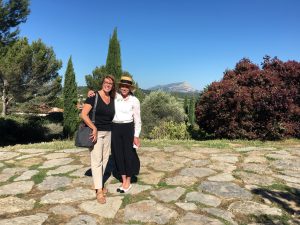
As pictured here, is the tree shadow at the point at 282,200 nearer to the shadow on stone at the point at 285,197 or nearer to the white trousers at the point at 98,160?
the shadow on stone at the point at 285,197

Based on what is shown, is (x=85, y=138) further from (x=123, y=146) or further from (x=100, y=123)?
(x=123, y=146)

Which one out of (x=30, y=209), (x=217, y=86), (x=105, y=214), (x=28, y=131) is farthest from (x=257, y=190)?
(x=28, y=131)

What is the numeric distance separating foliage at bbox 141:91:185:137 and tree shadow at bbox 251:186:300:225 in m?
14.0

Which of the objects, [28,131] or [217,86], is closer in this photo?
[217,86]

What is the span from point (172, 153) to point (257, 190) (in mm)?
2616

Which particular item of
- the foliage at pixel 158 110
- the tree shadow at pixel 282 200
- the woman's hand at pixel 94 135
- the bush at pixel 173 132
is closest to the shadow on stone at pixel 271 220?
the tree shadow at pixel 282 200

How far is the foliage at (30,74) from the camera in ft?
73.3

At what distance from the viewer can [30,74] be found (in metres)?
24.0

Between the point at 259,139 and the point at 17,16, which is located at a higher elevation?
the point at 17,16

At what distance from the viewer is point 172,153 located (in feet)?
23.4

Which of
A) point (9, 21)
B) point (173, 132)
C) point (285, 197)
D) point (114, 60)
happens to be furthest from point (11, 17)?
point (285, 197)

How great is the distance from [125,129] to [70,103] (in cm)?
1823

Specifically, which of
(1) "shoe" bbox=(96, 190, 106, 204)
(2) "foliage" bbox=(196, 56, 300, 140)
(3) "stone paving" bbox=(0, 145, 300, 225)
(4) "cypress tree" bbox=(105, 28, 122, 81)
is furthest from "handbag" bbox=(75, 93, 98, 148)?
(4) "cypress tree" bbox=(105, 28, 122, 81)

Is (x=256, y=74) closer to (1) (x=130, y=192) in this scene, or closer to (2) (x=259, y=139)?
(2) (x=259, y=139)
